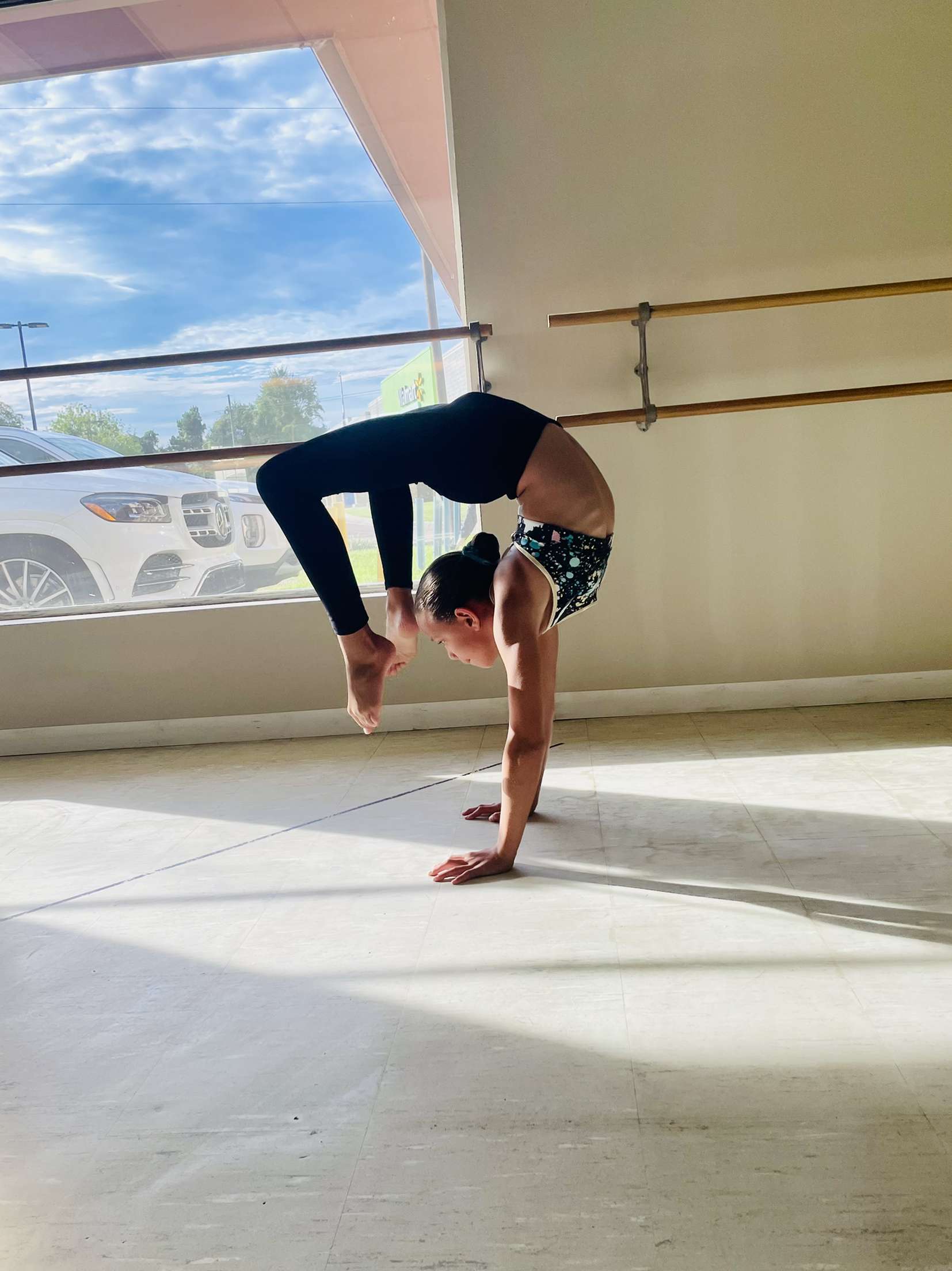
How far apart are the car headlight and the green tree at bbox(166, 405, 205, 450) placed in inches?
7.3

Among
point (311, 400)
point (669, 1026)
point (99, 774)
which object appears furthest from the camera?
point (311, 400)

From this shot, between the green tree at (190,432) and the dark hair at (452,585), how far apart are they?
147 centimetres

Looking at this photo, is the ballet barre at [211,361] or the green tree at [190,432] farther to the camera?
the green tree at [190,432]

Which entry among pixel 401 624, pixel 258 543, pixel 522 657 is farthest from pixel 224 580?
pixel 522 657

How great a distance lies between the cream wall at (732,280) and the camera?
2.76m

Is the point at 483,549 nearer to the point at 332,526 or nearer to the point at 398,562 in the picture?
the point at 398,562

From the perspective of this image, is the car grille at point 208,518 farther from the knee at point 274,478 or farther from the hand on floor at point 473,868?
the hand on floor at point 473,868

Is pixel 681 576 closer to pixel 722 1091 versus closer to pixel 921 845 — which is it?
pixel 921 845

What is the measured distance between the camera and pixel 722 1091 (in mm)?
1114

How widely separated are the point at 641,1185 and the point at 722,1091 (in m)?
0.19

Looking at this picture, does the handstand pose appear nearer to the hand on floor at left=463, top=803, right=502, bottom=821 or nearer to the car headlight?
the hand on floor at left=463, top=803, right=502, bottom=821

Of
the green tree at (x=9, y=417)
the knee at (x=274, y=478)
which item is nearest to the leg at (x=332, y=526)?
the knee at (x=274, y=478)

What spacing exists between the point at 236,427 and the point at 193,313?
0.48 meters

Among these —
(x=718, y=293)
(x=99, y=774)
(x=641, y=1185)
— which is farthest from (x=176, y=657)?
(x=641, y=1185)
